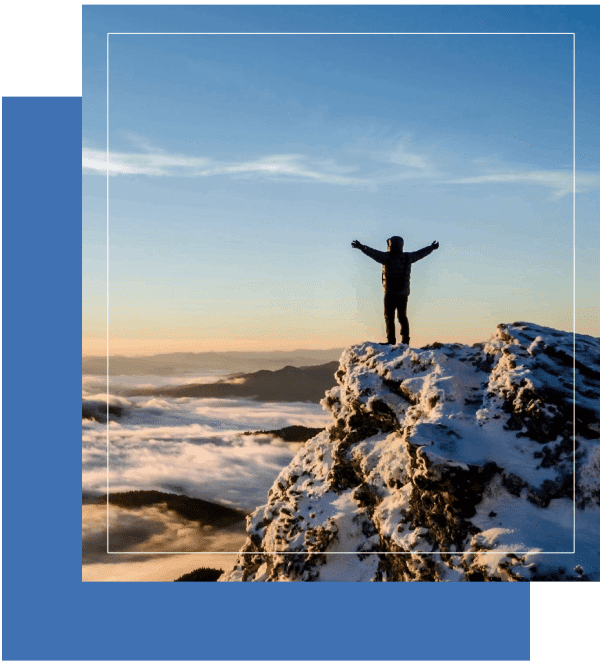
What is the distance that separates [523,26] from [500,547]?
5.63 metres

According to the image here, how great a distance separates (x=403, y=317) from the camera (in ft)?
27.6

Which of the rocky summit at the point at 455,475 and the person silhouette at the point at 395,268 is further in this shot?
the person silhouette at the point at 395,268

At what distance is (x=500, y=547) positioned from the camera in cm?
657

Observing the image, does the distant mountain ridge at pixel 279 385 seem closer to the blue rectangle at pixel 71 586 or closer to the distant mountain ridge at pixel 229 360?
the distant mountain ridge at pixel 229 360

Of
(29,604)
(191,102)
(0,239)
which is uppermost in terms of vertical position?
(191,102)

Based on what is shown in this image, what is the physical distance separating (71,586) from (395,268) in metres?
4.96

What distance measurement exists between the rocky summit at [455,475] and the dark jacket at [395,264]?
0.71 m

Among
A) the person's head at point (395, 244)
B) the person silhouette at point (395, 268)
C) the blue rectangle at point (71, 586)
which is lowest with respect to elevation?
the blue rectangle at point (71, 586)

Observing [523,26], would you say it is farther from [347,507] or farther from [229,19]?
[347,507]

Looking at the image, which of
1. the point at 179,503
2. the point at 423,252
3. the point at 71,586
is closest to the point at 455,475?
the point at 423,252

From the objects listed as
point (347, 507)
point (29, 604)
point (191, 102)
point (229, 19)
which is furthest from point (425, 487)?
point (229, 19)

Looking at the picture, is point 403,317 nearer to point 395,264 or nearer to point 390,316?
point 390,316

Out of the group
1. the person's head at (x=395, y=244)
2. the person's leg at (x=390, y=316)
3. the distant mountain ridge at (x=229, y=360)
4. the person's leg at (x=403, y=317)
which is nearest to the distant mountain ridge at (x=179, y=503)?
the distant mountain ridge at (x=229, y=360)

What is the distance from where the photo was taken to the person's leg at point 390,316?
837cm
